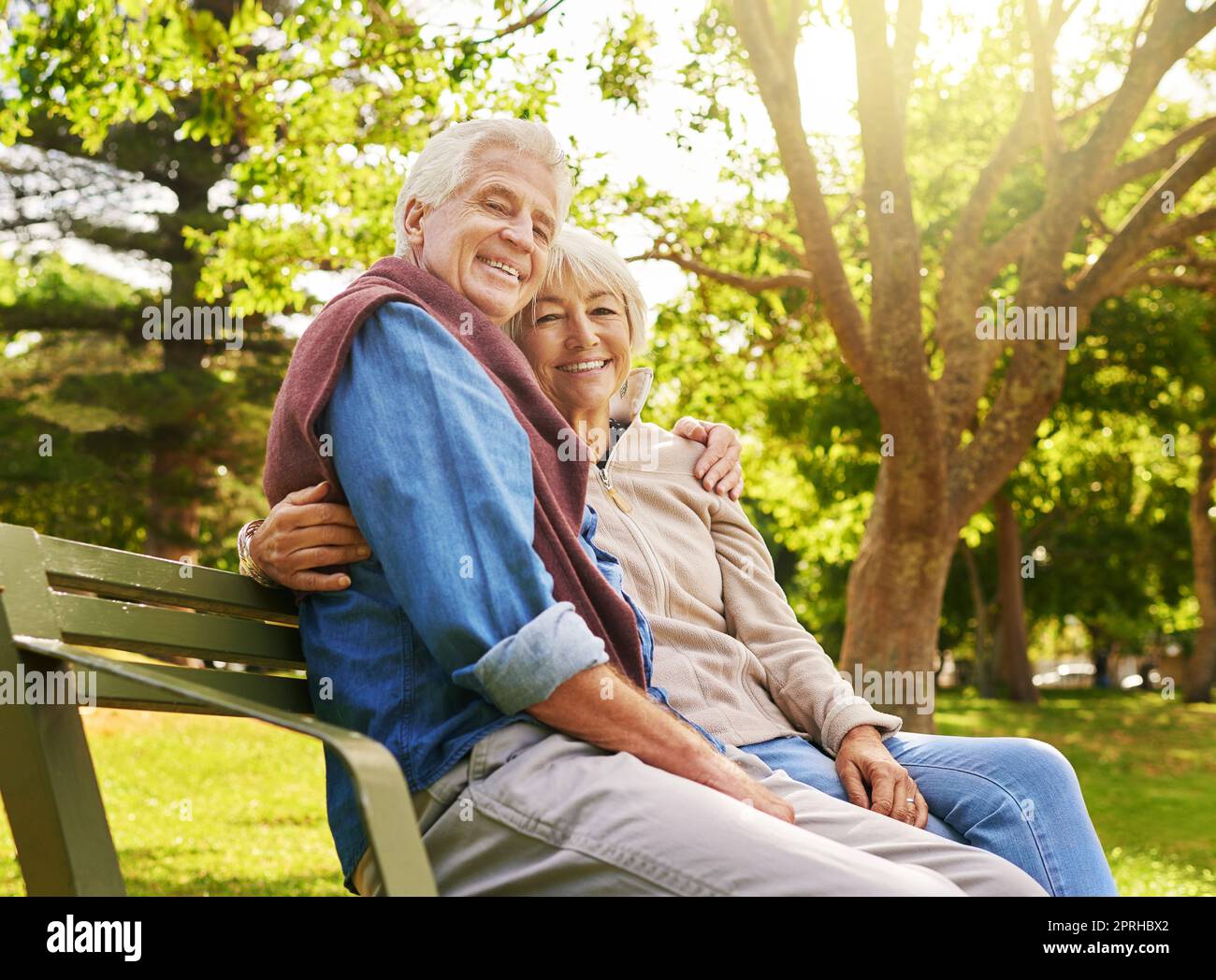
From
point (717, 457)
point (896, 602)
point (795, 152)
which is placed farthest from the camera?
point (896, 602)

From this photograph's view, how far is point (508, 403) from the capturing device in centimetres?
182

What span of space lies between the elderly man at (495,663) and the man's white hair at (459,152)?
0.27m

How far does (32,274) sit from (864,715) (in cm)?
2225

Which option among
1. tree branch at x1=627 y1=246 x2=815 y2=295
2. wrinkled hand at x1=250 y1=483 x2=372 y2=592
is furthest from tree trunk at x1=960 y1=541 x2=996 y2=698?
wrinkled hand at x1=250 y1=483 x2=372 y2=592

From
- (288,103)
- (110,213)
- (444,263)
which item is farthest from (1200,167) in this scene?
(110,213)

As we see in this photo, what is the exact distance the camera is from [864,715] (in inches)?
96.5

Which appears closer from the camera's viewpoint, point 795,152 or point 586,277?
point 586,277

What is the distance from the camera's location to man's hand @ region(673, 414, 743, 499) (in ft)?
9.35

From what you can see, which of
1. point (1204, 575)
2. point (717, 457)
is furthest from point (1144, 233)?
point (1204, 575)

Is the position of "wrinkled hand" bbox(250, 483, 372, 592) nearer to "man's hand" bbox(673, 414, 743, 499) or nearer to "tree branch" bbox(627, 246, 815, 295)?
"man's hand" bbox(673, 414, 743, 499)

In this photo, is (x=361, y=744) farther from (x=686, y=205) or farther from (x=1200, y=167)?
(x=686, y=205)

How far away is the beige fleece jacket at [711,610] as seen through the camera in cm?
243

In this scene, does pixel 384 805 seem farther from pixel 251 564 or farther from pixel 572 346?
pixel 572 346

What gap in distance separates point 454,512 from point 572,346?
121cm
